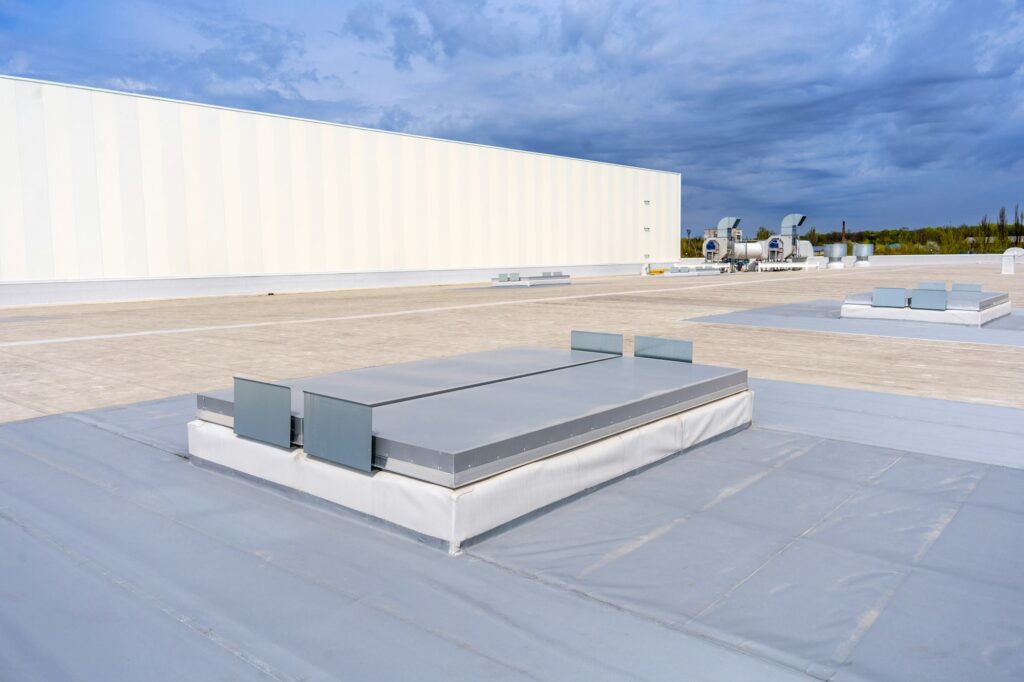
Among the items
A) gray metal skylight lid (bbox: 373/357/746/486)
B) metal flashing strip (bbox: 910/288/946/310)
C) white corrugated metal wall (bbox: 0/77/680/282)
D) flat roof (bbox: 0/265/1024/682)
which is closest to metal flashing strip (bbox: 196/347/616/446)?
gray metal skylight lid (bbox: 373/357/746/486)

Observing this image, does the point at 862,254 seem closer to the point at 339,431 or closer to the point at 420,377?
the point at 420,377

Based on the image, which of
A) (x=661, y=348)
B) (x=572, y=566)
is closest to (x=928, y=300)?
(x=661, y=348)

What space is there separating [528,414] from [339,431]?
1254mm

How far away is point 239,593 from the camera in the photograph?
3311mm

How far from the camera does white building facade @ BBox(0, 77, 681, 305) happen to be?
2375cm

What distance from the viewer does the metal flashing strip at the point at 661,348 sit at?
7.15 meters

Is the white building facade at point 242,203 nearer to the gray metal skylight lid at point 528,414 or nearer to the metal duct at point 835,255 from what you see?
the metal duct at point 835,255

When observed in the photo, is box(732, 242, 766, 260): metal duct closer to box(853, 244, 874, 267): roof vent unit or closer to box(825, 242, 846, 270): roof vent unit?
box(825, 242, 846, 270): roof vent unit

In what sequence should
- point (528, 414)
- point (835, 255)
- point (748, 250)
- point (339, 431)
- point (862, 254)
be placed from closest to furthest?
point (339, 431)
point (528, 414)
point (748, 250)
point (835, 255)
point (862, 254)

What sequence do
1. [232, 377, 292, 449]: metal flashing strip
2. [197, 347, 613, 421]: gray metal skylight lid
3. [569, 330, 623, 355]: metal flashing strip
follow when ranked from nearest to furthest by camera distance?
[232, 377, 292, 449]: metal flashing strip → [197, 347, 613, 421]: gray metal skylight lid → [569, 330, 623, 355]: metal flashing strip

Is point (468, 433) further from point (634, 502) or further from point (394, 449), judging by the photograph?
point (634, 502)

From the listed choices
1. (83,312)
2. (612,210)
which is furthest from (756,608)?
(612,210)

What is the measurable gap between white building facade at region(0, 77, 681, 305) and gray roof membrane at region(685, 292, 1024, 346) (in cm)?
1982

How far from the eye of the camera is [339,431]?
170 inches
